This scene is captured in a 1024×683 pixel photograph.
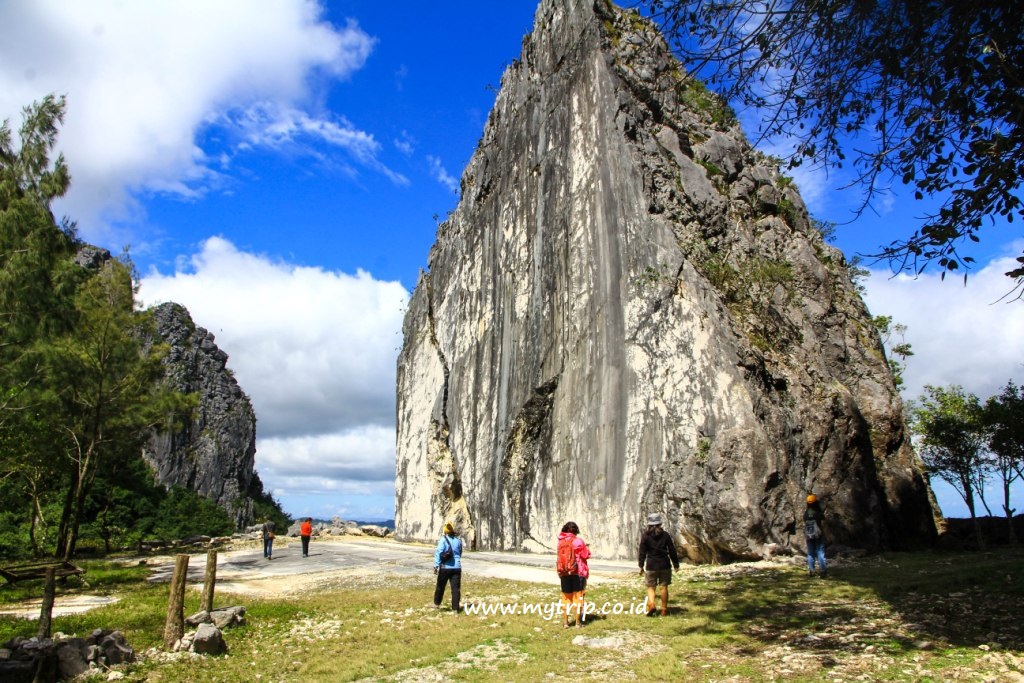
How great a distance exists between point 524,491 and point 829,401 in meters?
10.2

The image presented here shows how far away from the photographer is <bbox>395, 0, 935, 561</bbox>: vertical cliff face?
18.0m

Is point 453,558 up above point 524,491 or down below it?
below

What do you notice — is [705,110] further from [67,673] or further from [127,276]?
[67,673]

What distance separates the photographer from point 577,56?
2633cm

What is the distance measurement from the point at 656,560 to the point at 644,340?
10.8 meters

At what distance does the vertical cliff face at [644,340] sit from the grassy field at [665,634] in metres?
4.28

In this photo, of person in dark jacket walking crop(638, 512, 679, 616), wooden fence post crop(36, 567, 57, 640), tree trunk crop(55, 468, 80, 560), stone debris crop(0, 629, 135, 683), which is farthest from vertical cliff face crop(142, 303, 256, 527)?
person in dark jacket walking crop(638, 512, 679, 616)

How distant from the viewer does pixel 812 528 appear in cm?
1339

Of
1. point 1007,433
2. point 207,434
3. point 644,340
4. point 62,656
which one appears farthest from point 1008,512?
point 207,434

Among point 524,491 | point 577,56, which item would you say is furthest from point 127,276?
point 577,56

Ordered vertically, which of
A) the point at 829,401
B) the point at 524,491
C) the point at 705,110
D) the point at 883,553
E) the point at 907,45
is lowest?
the point at 883,553

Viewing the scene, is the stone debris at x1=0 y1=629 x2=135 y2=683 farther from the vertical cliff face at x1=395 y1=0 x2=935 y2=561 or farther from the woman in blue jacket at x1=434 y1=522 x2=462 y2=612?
the vertical cliff face at x1=395 y1=0 x2=935 y2=561

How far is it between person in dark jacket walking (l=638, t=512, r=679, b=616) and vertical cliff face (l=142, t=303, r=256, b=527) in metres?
54.5

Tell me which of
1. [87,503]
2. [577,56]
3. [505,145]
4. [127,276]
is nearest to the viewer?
[127,276]
